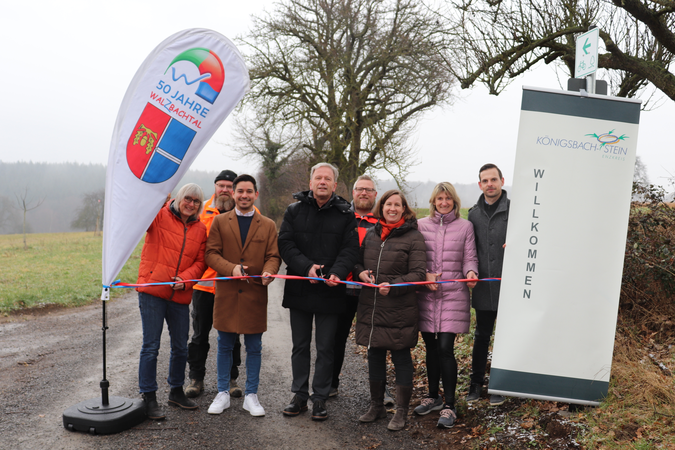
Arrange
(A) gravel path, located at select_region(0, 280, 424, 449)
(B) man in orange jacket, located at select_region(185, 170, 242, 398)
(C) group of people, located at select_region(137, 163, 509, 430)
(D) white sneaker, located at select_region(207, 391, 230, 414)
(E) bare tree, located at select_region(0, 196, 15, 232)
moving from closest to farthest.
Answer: (A) gravel path, located at select_region(0, 280, 424, 449) < (C) group of people, located at select_region(137, 163, 509, 430) < (D) white sneaker, located at select_region(207, 391, 230, 414) < (B) man in orange jacket, located at select_region(185, 170, 242, 398) < (E) bare tree, located at select_region(0, 196, 15, 232)

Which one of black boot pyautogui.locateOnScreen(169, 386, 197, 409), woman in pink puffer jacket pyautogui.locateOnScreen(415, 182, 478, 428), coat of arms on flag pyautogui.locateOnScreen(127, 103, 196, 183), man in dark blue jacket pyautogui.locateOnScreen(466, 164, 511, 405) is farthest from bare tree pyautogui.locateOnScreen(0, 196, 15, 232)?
man in dark blue jacket pyautogui.locateOnScreen(466, 164, 511, 405)

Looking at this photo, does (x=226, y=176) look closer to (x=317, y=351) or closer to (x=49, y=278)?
(x=317, y=351)

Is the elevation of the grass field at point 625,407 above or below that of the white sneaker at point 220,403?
above

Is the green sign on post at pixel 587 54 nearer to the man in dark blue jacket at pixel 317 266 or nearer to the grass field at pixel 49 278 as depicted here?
the man in dark blue jacket at pixel 317 266

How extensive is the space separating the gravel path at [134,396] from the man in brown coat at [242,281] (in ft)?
1.17

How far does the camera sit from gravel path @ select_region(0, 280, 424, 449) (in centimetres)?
387

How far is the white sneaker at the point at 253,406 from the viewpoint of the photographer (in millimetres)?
4410

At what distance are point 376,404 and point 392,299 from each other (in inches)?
42.3

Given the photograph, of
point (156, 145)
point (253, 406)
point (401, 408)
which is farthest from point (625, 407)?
point (156, 145)

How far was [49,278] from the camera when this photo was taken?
13.4 meters

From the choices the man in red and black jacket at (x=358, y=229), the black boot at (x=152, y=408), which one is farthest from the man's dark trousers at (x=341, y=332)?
the black boot at (x=152, y=408)

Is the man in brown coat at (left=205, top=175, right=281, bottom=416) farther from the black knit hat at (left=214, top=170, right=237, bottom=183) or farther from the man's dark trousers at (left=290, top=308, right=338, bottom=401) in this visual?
the black knit hat at (left=214, top=170, right=237, bottom=183)

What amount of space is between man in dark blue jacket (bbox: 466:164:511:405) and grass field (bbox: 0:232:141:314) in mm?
9217

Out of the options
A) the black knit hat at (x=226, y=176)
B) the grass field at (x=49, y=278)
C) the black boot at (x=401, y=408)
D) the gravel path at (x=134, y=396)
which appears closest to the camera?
the gravel path at (x=134, y=396)
